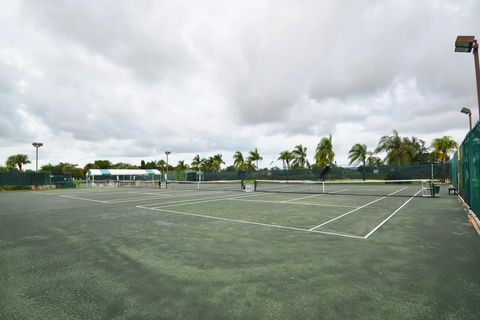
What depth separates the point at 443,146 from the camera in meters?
42.1

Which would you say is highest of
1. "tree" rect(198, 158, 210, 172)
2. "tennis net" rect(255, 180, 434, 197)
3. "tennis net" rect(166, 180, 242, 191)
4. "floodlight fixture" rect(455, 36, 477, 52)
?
"floodlight fixture" rect(455, 36, 477, 52)

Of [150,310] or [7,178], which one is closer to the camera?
[150,310]

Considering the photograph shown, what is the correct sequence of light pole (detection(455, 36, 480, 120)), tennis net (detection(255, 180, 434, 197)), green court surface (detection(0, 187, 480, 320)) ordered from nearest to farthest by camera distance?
green court surface (detection(0, 187, 480, 320)), light pole (detection(455, 36, 480, 120)), tennis net (detection(255, 180, 434, 197))

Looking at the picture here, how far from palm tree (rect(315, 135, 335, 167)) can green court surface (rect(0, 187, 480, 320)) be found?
135 ft

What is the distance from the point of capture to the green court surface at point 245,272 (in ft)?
10.9

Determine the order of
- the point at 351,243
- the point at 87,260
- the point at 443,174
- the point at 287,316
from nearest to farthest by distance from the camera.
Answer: the point at 287,316
the point at 87,260
the point at 351,243
the point at 443,174

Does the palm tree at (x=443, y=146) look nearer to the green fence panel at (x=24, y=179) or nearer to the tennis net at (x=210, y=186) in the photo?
the tennis net at (x=210, y=186)

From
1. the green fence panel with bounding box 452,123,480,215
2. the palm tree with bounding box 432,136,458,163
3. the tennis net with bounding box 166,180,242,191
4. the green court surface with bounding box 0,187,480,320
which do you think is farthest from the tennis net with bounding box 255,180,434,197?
the palm tree with bounding box 432,136,458,163

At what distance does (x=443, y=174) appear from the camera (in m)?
33.2

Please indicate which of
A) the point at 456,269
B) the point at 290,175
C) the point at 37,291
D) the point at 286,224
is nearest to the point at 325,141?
the point at 290,175

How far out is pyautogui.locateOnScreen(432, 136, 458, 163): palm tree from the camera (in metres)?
41.7

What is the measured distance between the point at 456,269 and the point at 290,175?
130ft

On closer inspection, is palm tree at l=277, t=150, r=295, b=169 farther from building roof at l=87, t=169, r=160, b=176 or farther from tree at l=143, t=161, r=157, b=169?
tree at l=143, t=161, r=157, b=169

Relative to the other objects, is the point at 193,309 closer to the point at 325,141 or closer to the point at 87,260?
the point at 87,260
